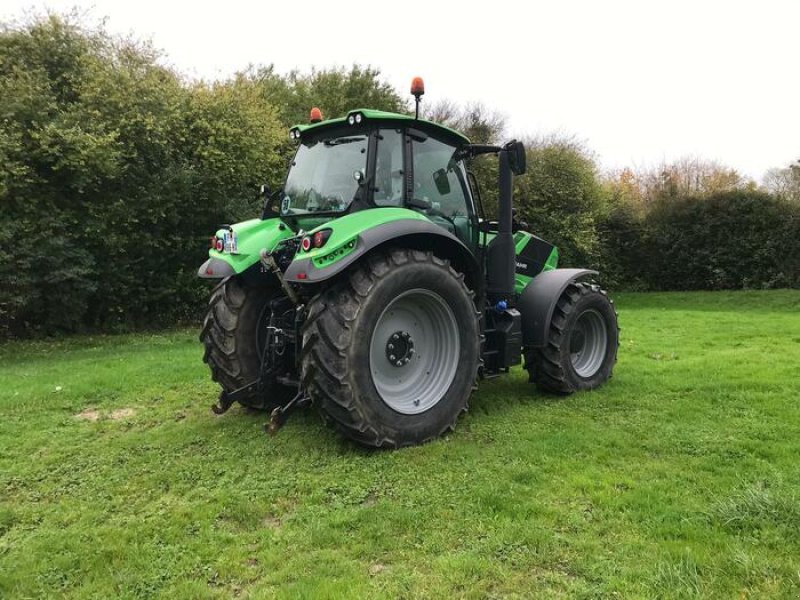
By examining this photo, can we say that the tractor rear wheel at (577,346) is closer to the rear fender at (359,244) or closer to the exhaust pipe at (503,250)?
the exhaust pipe at (503,250)

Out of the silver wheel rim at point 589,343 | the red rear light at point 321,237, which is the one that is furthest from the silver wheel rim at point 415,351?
the silver wheel rim at point 589,343

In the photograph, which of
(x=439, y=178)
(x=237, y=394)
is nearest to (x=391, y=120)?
(x=439, y=178)

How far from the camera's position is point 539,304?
17.4 ft

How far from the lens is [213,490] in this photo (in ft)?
11.3

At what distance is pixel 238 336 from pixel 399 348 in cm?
133

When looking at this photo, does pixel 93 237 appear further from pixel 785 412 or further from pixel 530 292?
pixel 785 412

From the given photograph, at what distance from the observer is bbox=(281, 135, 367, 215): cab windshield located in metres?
4.52

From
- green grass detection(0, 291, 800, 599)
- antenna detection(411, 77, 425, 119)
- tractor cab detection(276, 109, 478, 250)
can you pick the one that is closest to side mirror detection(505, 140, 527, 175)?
tractor cab detection(276, 109, 478, 250)

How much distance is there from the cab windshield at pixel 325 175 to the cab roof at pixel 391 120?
4.5 inches

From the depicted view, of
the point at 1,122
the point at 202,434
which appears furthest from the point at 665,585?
the point at 1,122

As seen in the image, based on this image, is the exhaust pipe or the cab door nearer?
the cab door

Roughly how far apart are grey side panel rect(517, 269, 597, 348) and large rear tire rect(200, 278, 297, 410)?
7.22ft

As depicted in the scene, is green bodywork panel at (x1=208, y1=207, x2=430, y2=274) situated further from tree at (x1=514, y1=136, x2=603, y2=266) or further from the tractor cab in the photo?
tree at (x1=514, y1=136, x2=603, y2=266)

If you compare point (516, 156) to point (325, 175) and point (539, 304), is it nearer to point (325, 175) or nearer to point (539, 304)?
point (539, 304)
